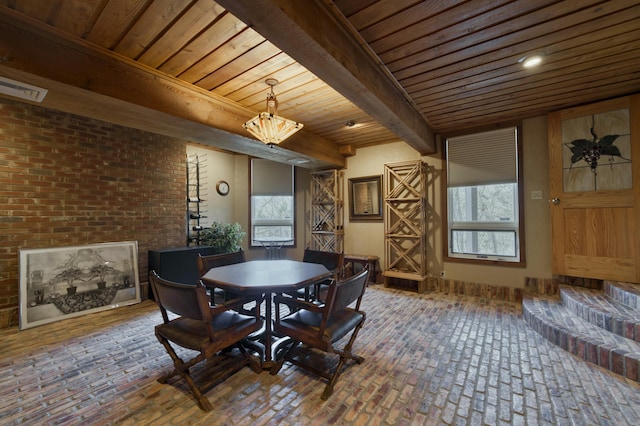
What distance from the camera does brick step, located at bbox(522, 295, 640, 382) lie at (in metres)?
2.13

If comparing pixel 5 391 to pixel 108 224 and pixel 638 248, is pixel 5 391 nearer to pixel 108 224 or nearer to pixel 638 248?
pixel 108 224

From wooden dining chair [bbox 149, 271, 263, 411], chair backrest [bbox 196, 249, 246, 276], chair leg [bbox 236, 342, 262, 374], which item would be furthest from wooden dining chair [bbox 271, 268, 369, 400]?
chair backrest [bbox 196, 249, 246, 276]

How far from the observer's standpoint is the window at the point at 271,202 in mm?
6012

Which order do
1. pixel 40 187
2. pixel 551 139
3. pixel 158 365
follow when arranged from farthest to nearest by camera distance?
1. pixel 551 139
2. pixel 40 187
3. pixel 158 365

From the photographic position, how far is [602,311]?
2.68 m

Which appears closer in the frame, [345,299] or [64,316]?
[345,299]

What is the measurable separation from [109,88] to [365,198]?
4.11 m

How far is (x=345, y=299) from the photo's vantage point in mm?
1989

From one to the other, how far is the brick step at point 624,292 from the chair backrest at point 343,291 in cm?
290

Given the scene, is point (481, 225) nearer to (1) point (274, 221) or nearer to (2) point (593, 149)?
(2) point (593, 149)

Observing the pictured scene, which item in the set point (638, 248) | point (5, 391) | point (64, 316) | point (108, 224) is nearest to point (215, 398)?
point (5, 391)

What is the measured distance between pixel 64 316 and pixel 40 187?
165 cm

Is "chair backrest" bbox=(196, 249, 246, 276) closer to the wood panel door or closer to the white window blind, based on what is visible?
the white window blind

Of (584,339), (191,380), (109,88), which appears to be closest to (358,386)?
(191,380)
